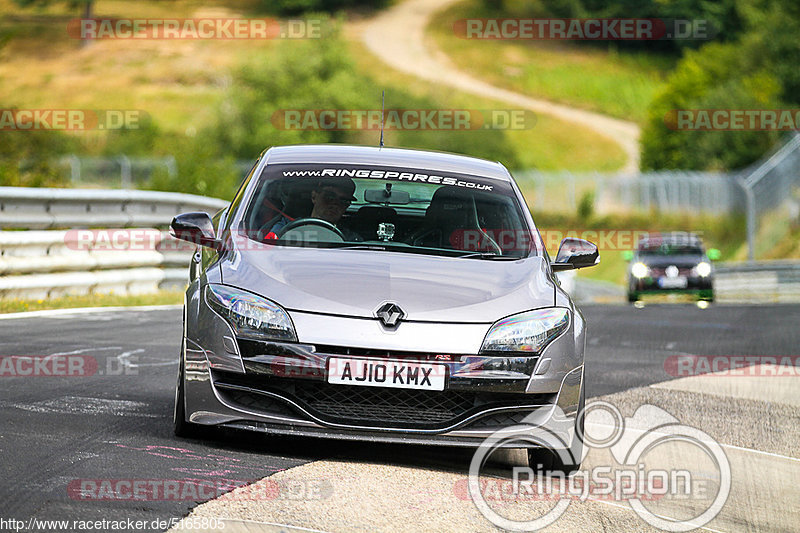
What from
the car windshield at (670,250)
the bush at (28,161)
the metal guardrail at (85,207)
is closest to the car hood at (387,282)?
the metal guardrail at (85,207)

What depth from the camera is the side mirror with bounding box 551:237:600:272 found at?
23.9 feet

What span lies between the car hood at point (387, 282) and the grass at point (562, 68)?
89.0 meters

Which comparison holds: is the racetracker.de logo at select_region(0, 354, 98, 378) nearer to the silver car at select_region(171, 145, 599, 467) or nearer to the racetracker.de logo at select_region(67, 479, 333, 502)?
the silver car at select_region(171, 145, 599, 467)

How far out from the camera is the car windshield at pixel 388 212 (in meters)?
7.02

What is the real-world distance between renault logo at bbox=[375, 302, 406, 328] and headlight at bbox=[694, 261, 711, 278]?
20951 mm

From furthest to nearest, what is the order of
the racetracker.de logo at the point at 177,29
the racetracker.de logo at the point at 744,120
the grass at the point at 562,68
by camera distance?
the racetracker.de logo at the point at 177,29 → the grass at the point at 562,68 → the racetracker.de logo at the point at 744,120

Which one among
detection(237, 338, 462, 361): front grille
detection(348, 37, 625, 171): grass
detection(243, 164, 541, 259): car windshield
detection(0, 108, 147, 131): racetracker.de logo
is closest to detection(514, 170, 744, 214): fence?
detection(0, 108, 147, 131): racetracker.de logo

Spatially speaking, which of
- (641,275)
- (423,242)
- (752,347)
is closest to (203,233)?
(423,242)

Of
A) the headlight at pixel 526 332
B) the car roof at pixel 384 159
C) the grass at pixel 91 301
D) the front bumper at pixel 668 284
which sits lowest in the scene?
the headlight at pixel 526 332

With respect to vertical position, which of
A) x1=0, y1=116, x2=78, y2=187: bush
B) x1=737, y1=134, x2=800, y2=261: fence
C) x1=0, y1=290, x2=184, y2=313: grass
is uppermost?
x1=737, y1=134, x2=800, y2=261: fence

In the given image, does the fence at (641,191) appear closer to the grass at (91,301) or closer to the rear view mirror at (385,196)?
the grass at (91,301)

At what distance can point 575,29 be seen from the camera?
116m

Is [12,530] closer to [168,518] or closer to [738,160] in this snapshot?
[168,518]

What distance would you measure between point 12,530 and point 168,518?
550mm
